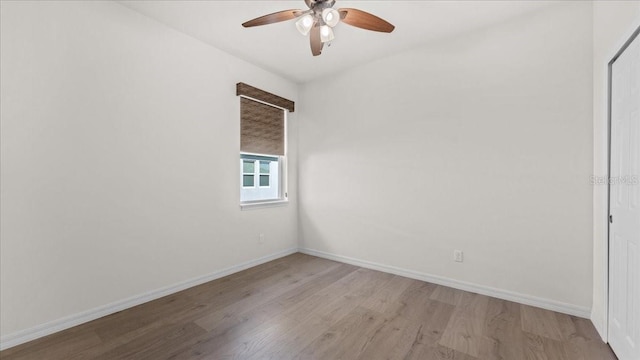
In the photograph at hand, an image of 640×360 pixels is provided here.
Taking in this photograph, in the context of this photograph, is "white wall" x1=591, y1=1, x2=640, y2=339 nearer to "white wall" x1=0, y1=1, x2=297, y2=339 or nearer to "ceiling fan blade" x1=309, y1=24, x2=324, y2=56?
"ceiling fan blade" x1=309, y1=24, x2=324, y2=56

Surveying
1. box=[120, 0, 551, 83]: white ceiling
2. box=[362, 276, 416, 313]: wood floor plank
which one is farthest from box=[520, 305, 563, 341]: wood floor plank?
box=[120, 0, 551, 83]: white ceiling

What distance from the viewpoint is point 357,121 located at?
11.9 feet

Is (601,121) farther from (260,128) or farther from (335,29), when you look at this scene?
(260,128)

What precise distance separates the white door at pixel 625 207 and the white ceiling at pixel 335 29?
1146 millimetres

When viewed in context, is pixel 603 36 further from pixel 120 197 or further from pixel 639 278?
pixel 120 197

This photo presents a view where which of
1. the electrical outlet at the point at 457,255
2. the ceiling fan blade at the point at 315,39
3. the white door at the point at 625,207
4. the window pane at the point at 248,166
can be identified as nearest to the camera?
the white door at the point at 625,207

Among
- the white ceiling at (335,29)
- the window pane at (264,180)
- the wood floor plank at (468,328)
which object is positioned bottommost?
the wood floor plank at (468,328)

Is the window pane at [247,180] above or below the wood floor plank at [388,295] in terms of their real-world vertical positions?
above

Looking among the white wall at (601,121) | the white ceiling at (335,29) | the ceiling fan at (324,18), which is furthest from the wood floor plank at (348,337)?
the white ceiling at (335,29)

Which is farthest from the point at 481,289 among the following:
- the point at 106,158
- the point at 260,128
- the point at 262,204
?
the point at 106,158

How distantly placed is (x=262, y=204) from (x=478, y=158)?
2.60 metres

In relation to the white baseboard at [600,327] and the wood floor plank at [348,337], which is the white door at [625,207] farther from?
the wood floor plank at [348,337]

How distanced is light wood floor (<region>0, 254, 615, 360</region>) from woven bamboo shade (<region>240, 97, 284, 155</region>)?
179 cm

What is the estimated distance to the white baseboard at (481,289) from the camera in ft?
7.63
